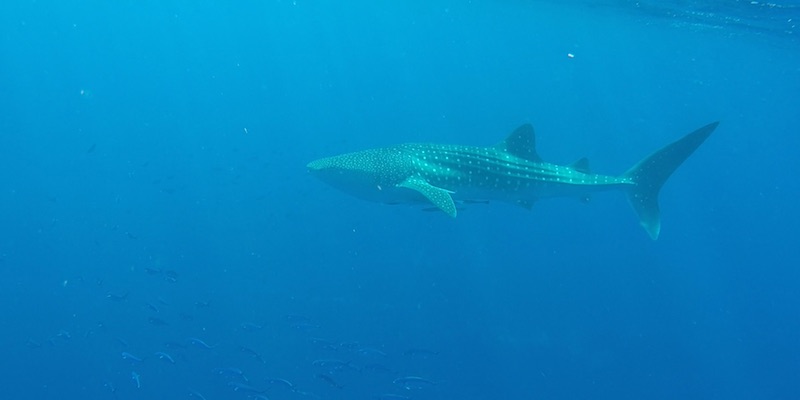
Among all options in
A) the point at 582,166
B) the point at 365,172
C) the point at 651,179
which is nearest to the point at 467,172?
the point at 365,172

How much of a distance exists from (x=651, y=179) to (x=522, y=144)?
2.42 metres

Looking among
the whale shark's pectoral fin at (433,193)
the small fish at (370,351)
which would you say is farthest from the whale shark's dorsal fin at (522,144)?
the small fish at (370,351)

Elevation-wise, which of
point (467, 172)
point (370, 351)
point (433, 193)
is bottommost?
point (370, 351)

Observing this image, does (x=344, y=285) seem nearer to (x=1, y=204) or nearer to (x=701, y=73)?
(x=1, y=204)

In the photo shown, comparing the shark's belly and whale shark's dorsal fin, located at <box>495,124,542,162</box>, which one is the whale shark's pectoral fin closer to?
the shark's belly

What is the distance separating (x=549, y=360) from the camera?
1683cm

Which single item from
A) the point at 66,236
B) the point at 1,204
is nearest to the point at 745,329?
the point at 66,236

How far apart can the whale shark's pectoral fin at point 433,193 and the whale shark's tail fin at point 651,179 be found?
11.5ft

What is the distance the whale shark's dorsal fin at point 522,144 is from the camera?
8375mm

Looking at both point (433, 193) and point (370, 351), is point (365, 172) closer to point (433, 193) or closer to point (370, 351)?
point (433, 193)

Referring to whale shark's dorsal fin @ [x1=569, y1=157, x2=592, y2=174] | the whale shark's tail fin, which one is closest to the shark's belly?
whale shark's dorsal fin @ [x1=569, y1=157, x2=592, y2=174]

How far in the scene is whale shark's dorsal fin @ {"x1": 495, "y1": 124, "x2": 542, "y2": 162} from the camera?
838 cm

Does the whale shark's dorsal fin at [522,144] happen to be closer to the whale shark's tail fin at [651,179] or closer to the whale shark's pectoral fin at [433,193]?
the whale shark's pectoral fin at [433,193]

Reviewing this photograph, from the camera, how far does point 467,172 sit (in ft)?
26.6
